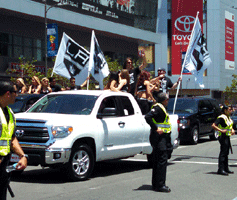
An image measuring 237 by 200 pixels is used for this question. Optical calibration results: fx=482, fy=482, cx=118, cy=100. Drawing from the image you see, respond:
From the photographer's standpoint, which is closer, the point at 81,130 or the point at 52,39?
the point at 81,130

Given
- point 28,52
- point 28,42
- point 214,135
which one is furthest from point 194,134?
point 28,42

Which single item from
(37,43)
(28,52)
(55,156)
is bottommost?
(55,156)

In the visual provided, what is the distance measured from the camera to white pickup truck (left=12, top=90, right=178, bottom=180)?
30.0ft

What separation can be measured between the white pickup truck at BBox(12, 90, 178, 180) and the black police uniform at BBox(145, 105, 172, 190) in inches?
65.2

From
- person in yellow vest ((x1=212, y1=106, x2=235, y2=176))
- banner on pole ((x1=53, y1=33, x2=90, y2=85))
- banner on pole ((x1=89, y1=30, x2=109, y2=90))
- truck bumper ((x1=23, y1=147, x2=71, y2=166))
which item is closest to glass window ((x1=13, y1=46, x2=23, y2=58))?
banner on pole ((x1=53, y1=33, x2=90, y2=85))

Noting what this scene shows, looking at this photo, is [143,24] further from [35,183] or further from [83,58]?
[35,183]

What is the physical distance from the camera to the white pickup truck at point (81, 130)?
9.13m

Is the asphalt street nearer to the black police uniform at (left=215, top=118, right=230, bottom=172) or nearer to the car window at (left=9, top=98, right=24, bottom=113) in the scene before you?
the black police uniform at (left=215, top=118, right=230, bottom=172)

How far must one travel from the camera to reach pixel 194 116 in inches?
770

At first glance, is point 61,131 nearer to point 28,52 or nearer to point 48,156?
point 48,156

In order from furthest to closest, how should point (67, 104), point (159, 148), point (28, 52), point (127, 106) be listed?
1. point (28, 52)
2. point (127, 106)
3. point (67, 104)
4. point (159, 148)

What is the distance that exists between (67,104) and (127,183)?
2203mm

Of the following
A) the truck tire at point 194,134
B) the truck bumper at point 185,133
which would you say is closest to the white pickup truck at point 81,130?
the truck bumper at point 185,133

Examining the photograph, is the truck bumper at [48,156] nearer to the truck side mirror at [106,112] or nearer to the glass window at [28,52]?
the truck side mirror at [106,112]
